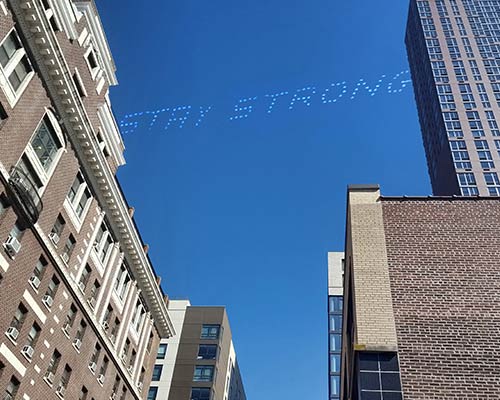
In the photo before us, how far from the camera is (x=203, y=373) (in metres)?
75.8

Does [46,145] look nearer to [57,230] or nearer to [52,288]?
[57,230]

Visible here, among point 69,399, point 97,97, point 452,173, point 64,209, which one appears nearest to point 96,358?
point 69,399

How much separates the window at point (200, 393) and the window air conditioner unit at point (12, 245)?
173 ft

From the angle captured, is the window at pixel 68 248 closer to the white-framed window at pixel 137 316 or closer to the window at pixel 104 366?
the window at pixel 104 366

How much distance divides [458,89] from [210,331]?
89.9 meters

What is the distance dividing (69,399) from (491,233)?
25824 millimetres

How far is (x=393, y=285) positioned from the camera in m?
19.7

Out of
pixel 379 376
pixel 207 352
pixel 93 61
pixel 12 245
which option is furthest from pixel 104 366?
pixel 207 352

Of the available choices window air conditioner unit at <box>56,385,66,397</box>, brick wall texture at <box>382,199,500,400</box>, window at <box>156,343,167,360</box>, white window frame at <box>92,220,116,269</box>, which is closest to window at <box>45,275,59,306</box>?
window air conditioner unit at <box>56,385,66,397</box>

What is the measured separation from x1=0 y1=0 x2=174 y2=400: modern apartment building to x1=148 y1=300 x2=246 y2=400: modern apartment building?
31.1m

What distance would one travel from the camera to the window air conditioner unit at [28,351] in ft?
89.8

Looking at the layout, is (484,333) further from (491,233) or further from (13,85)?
(13,85)

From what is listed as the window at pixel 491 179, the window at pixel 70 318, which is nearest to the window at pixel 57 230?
the window at pixel 70 318

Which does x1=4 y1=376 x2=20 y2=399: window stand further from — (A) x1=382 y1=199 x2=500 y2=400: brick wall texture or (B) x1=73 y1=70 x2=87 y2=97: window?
(A) x1=382 y1=199 x2=500 y2=400: brick wall texture
